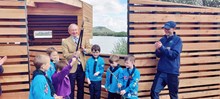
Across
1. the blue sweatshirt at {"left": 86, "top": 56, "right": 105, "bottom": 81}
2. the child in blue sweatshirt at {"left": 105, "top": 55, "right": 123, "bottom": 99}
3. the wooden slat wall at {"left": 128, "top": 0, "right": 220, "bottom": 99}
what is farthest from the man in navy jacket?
the blue sweatshirt at {"left": 86, "top": 56, "right": 105, "bottom": 81}

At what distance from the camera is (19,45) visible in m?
5.77

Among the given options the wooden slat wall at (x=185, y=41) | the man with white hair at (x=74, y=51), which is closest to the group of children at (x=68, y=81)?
the man with white hair at (x=74, y=51)

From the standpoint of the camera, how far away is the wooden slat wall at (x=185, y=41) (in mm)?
5930

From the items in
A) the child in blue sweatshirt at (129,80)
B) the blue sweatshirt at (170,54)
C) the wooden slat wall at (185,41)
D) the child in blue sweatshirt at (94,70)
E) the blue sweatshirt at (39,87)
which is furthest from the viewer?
the wooden slat wall at (185,41)

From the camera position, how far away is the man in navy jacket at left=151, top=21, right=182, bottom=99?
17.8ft

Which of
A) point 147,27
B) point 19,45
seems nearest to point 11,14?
point 19,45

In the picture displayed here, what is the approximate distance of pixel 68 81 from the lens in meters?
4.64

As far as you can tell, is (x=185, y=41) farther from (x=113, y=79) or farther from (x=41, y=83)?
(x=41, y=83)

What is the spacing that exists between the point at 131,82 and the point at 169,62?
2.99 feet

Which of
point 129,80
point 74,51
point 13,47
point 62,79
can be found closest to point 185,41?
point 129,80

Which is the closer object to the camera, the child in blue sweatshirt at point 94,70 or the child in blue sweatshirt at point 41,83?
the child in blue sweatshirt at point 41,83

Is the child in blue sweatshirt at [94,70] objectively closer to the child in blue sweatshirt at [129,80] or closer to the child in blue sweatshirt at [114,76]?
the child in blue sweatshirt at [114,76]

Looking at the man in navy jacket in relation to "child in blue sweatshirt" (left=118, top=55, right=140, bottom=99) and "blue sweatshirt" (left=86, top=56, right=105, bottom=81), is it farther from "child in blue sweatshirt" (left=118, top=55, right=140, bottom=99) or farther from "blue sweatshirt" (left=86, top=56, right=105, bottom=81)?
"blue sweatshirt" (left=86, top=56, right=105, bottom=81)

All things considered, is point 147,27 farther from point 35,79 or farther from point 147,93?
point 35,79
